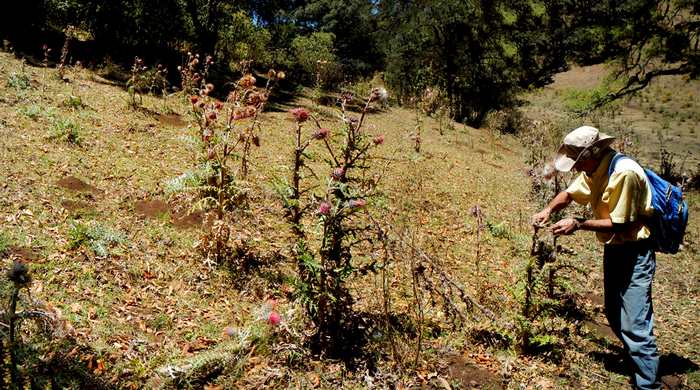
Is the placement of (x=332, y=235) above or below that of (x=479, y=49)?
below

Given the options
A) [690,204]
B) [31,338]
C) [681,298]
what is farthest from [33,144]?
[690,204]

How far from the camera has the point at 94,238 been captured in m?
3.94

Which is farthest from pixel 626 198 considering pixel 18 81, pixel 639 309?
pixel 18 81

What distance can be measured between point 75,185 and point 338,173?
340cm

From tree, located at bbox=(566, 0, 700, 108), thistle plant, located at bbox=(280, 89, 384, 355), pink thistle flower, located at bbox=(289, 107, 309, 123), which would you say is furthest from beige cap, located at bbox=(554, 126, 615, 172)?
tree, located at bbox=(566, 0, 700, 108)

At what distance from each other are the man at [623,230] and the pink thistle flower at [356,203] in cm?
132

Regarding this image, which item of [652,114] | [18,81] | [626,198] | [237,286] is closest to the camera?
[626,198]

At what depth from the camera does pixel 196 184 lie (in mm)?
3863

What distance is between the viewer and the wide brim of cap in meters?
3.11

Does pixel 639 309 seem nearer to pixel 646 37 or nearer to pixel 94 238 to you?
pixel 94 238

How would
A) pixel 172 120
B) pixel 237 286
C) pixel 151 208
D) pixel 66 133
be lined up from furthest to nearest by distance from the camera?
pixel 172 120
pixel 66 133
pixel 151 208
pixel 237 286

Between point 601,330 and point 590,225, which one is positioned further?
point 601,330

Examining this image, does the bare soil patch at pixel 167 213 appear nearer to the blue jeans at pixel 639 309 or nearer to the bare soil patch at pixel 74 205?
the bare soil patch at pixel 74 205

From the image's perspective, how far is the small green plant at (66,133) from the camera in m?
5.69
